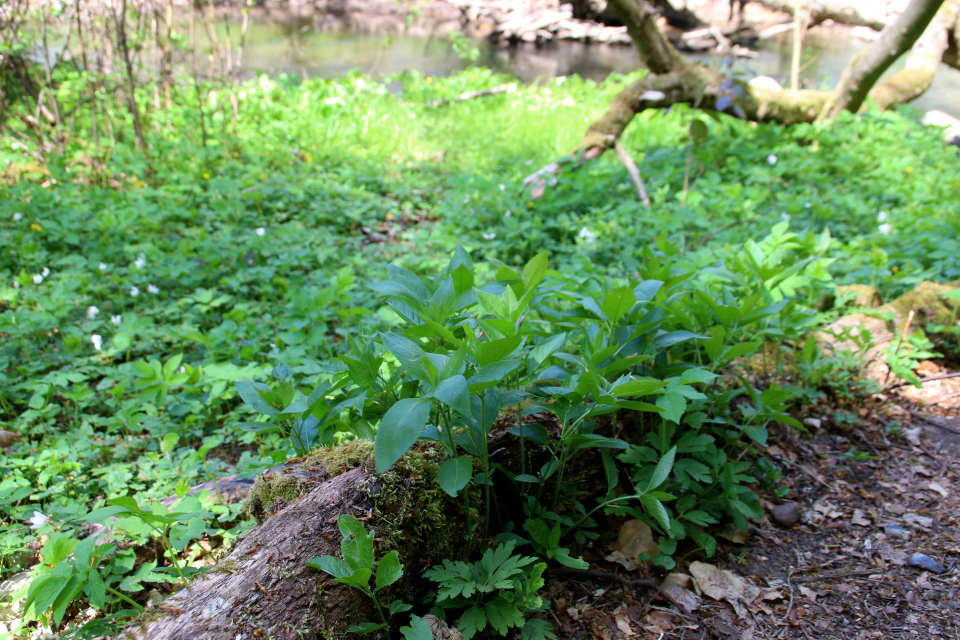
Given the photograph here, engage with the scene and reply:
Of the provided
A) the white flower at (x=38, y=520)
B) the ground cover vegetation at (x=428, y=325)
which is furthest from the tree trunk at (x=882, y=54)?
the white flower at (x=38, y=520)

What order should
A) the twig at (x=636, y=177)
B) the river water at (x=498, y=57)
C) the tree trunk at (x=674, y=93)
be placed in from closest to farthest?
the twig at (x=636, y=177) → the tree trunk at (x=674, y=93) → the river water at (x=498, y=57)

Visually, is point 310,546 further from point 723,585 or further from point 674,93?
point 674,93

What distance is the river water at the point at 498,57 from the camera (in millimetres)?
11062

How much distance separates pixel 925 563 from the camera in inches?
68.3

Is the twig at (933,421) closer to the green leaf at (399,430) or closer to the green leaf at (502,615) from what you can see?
the green leaf at (502,615)

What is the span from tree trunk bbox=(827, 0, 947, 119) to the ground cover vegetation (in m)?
0.26

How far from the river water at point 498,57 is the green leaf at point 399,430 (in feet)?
32.9

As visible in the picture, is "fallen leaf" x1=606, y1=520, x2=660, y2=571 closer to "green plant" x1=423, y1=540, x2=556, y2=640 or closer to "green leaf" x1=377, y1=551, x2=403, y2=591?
"green plant" x1=423, y1=540, x2=556, y2=640

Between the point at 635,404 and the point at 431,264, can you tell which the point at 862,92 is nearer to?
the point at 431,264

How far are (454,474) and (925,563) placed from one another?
5.04 feet

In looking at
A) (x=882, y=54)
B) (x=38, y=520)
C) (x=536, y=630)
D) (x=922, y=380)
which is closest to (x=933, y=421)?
(x=922, y=380)

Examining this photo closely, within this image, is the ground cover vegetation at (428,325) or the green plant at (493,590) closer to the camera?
the green plant at (493,590)

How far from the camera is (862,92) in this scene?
599cm

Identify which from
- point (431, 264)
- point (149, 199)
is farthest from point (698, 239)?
point (149, 199)
